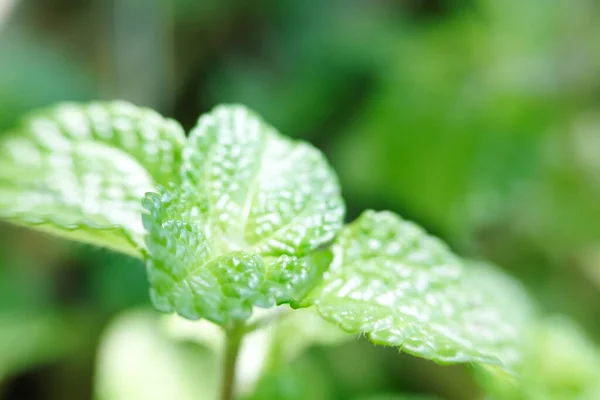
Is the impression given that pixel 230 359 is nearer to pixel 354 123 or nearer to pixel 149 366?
pixel 149 366

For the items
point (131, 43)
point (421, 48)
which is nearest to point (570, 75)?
point (421, 48)

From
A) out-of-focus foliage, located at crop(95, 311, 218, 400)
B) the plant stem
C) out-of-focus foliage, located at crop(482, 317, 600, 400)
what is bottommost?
out-of-focus foliage, located at crop(95, 311, 218, 400)

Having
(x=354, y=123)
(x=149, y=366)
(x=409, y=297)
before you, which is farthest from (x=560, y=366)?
(x=354, y=123)

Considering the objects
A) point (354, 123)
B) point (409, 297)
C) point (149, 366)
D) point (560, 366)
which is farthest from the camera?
point (354, 123)

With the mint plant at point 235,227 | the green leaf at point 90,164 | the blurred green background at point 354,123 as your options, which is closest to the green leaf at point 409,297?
the mint plant at point 235,227

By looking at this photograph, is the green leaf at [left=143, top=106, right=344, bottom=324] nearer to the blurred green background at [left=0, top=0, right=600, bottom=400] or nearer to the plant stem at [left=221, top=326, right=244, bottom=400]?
the plant stem at [left=221, top=326, right=244, bottom=400]

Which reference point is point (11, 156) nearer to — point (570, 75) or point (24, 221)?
point (24, 221)

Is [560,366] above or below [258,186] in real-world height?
below

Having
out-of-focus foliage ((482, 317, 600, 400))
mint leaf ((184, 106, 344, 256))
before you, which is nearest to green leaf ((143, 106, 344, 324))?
mint leaf ((184, 106, 344, 256))

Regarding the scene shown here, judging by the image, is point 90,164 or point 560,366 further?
point 560,366
